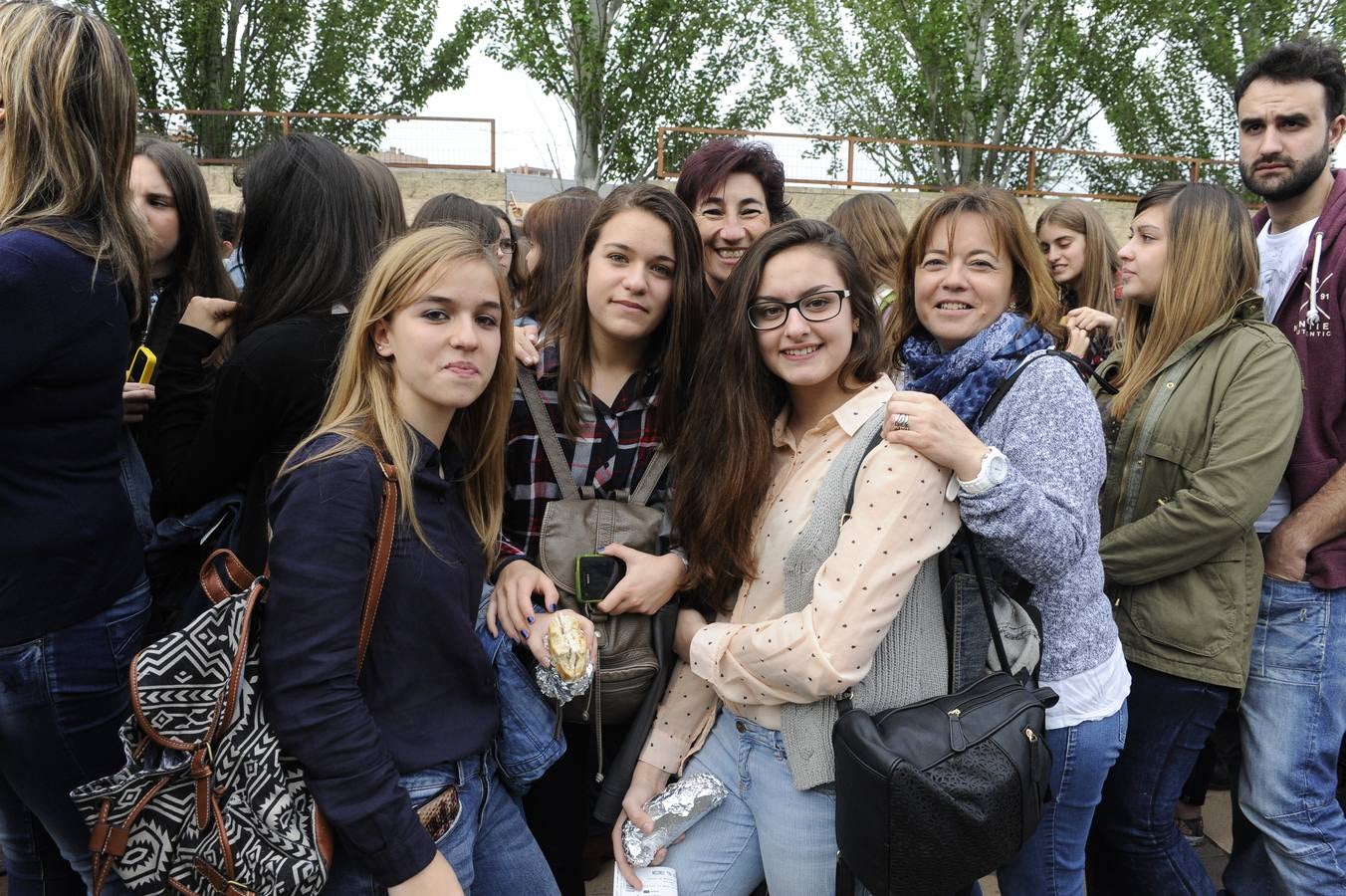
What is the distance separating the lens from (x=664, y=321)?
89.4 inches

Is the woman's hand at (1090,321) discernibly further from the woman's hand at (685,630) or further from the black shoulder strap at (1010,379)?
the woman's hand at (685,630)

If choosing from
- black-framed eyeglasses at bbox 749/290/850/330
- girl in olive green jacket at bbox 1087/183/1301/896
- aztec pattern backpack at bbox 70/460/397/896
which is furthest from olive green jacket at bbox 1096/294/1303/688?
aztec pattern backpack at bbox 70/460/397/896

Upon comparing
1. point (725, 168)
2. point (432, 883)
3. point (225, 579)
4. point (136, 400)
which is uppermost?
point (725, 168)

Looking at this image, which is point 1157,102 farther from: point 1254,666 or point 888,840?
point 888,840

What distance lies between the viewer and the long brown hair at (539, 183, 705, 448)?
2.18 metres

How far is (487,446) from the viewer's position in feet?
6.42

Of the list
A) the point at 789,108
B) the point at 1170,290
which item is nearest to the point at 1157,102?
the point at 789,108

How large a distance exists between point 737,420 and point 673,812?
90cm

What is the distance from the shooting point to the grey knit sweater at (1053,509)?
1674mm

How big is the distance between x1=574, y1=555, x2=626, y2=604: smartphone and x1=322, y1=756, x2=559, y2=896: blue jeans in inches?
15.9

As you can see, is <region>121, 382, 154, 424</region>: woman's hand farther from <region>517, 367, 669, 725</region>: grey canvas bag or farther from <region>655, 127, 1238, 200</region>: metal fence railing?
<region>655, 127, 1238, 200</region>: metal fence railing

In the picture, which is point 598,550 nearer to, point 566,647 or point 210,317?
point 566,647

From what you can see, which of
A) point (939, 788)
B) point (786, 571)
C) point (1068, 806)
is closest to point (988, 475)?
point (786, 571)

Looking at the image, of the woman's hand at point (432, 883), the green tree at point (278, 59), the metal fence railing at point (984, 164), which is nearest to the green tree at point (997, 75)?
the metal fence railing at point (984, 164)
